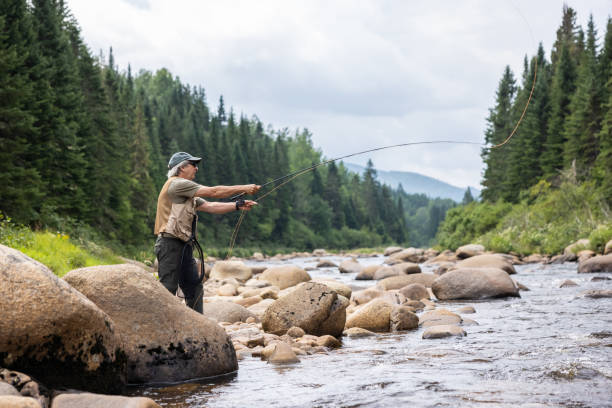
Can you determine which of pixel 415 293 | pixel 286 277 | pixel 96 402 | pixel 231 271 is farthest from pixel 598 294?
pixel 231 271

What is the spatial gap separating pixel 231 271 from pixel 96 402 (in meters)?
16.3

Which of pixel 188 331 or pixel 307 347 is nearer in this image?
pixel 188 331

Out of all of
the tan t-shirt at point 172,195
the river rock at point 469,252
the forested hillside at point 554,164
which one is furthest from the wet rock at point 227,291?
the river rock at point 469,252

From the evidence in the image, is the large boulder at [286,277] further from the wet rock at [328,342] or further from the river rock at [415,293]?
the wet rock at [328,342]

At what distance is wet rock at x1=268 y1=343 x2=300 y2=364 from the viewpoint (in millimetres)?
6656

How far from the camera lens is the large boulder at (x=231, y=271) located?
66.2 feet

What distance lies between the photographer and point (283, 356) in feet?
22.0

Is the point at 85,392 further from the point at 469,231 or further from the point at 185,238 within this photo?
the point at 469,231

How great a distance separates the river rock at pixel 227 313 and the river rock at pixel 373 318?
6.01ft

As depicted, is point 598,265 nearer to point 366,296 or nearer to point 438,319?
point 366,296

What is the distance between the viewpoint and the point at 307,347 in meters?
7.39

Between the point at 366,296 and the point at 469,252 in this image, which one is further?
the point at 469,252

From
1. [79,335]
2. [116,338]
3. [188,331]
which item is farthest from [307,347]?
[79,335]

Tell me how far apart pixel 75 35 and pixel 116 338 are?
33.9 m
